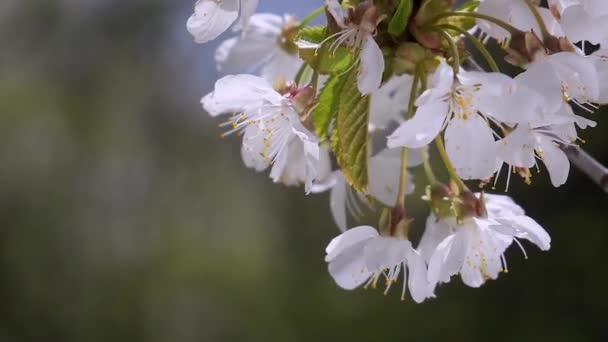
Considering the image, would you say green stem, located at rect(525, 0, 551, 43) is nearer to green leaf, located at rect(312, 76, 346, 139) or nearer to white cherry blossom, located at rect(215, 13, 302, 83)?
green leaf, located at rect(312, 76, 346, 139)

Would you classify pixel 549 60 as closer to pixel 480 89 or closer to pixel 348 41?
pixel 480 89

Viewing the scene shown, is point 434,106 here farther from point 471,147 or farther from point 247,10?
point 247,10

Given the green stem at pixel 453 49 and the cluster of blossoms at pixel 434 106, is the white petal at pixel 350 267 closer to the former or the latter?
the cluster of blossoms at pixel 434 106

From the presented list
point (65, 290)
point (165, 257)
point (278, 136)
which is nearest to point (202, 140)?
point (165, 257)

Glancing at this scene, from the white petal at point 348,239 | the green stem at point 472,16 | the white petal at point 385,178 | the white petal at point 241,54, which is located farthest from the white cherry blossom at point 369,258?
the white petal at point 241,54

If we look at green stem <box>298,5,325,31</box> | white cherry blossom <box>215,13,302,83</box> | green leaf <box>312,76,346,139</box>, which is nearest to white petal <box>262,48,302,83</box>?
white cherry blossom <box>215,13,302,83</box>

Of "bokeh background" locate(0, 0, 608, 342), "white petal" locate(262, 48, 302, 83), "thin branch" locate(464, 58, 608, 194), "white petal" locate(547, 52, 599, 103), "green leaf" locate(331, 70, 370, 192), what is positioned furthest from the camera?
"bokeh background" locate(0, 0, 608, 342)

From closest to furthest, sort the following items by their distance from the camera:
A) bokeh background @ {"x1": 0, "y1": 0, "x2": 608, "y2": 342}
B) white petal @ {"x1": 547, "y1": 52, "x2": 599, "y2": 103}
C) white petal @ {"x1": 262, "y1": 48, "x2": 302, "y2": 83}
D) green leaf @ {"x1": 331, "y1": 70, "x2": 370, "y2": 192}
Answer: white petal @ {"x1": 547, "y1": 52, "x2": 599, "y2": 103} → green leaf @ {"x1": 331, "y1": 70, "x2": 370, "y2": 192} → white petal @ {"x1": 262, "y1": 48, "x2": 302, "y2": 83} → bokeh background @ {"x1": 0, "y1": 0, "x2": 608, "y2": 342}
